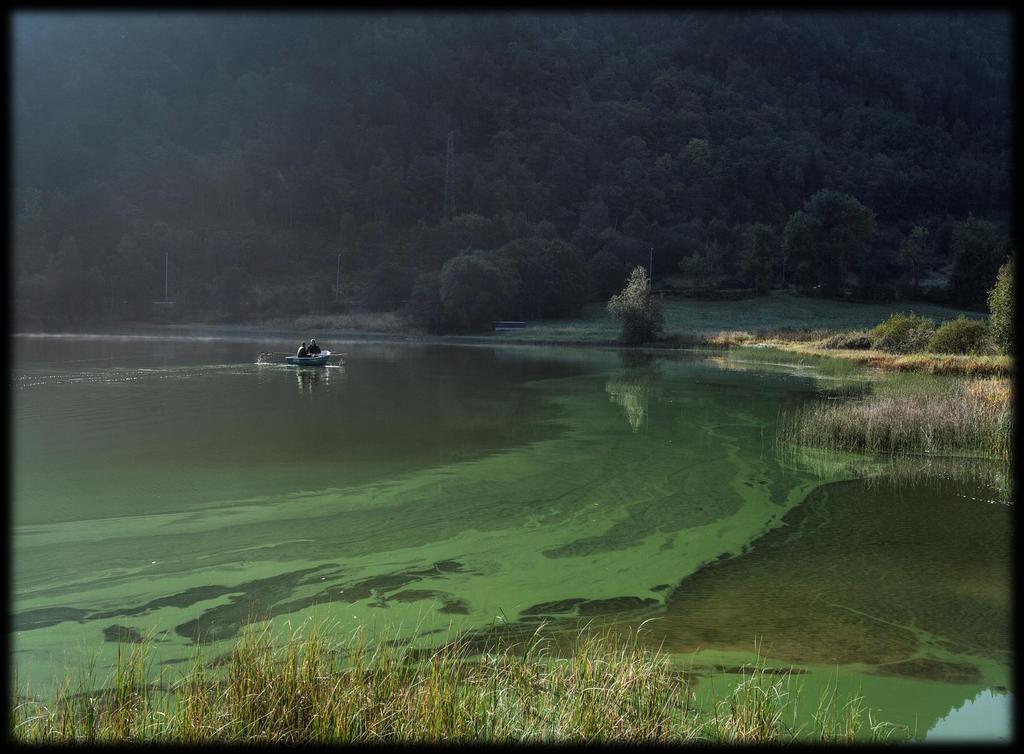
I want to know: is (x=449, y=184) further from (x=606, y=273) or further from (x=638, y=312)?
(x=638, y=312)

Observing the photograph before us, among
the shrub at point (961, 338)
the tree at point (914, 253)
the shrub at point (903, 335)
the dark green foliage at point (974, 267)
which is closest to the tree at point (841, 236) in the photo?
the tree at point (914, 253)

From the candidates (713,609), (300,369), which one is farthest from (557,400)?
(713,609)

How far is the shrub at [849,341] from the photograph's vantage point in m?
41.5

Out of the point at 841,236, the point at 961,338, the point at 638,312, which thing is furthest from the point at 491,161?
the point at 961,338

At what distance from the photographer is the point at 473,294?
66.7m

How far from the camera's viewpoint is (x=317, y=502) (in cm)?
1145

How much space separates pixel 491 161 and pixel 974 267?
8155 centimetres

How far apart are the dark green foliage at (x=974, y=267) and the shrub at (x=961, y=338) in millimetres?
48888

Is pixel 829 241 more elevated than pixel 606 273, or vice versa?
pixel 829 241

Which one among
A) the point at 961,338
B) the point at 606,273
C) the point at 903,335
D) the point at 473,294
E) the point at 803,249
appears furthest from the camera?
the point at 606,273

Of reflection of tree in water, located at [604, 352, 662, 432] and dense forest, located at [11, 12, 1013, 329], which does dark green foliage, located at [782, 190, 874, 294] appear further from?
reflection of tree in water, located at [604, 352, 662, 432]

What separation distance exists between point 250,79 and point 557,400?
148198mm

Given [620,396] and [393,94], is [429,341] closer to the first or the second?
[620,396]

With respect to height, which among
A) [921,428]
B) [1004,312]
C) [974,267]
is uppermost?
[974,267]
